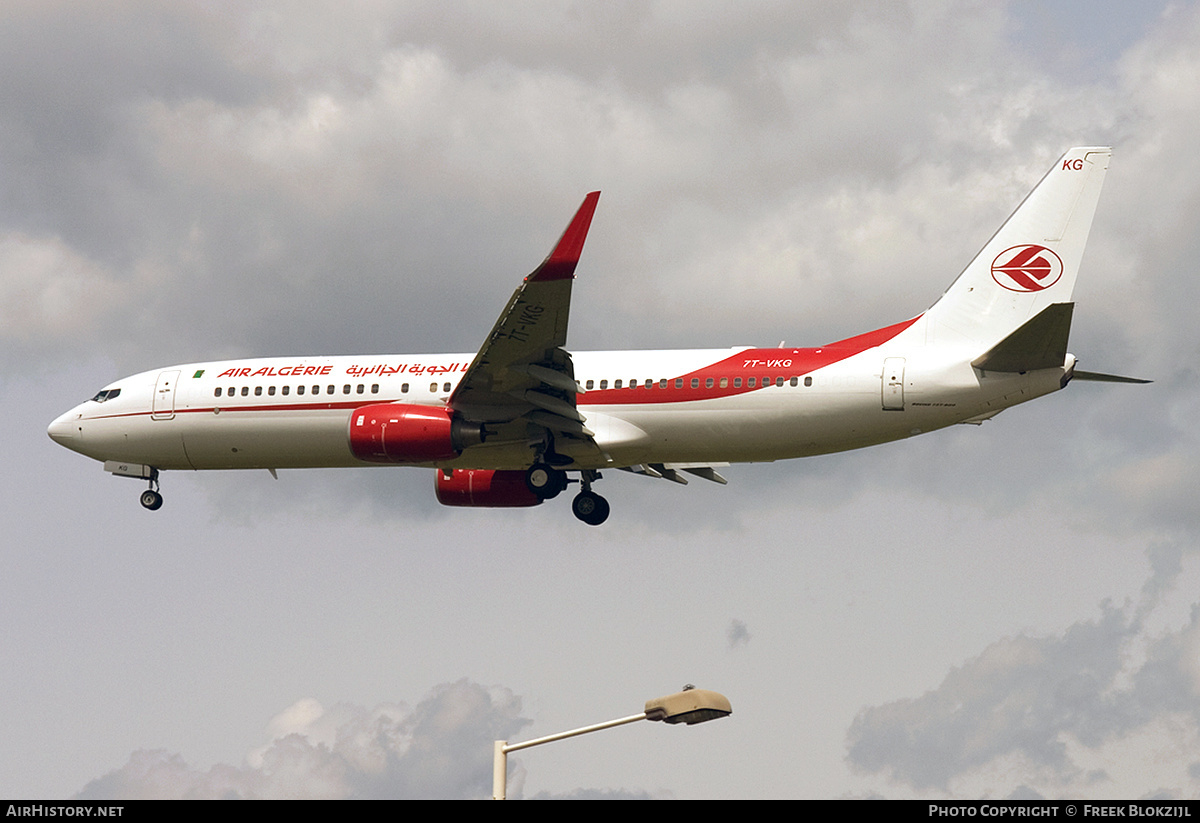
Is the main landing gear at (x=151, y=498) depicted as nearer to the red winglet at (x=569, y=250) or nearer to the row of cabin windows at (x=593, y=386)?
the row of cabin windows at (x=593, y=386)

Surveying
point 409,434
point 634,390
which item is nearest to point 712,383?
point 634,390

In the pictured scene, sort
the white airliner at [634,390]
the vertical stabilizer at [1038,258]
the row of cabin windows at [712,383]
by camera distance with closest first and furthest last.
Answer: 1. the white airliner at [634,390]
2. the row of cabin windows at [712,383]
3. the vertical stabilizer at [1038,258]

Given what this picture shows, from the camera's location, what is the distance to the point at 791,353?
3806 cm

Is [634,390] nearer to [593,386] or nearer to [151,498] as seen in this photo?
[593,386]

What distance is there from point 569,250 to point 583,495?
1041 centimetres

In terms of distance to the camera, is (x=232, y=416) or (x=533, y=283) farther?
(x=232, y=416)

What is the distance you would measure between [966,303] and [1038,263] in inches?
80.0

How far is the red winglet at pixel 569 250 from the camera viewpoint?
32688mm

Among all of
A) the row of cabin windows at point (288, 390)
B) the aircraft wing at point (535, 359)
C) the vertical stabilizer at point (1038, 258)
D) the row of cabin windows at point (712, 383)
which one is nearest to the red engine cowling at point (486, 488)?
the row of cabin windows at point (288, 390)

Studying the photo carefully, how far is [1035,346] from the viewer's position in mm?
34688

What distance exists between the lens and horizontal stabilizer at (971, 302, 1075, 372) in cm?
3400

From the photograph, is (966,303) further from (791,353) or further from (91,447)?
(91,447)

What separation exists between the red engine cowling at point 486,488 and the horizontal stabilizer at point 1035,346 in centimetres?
1328
